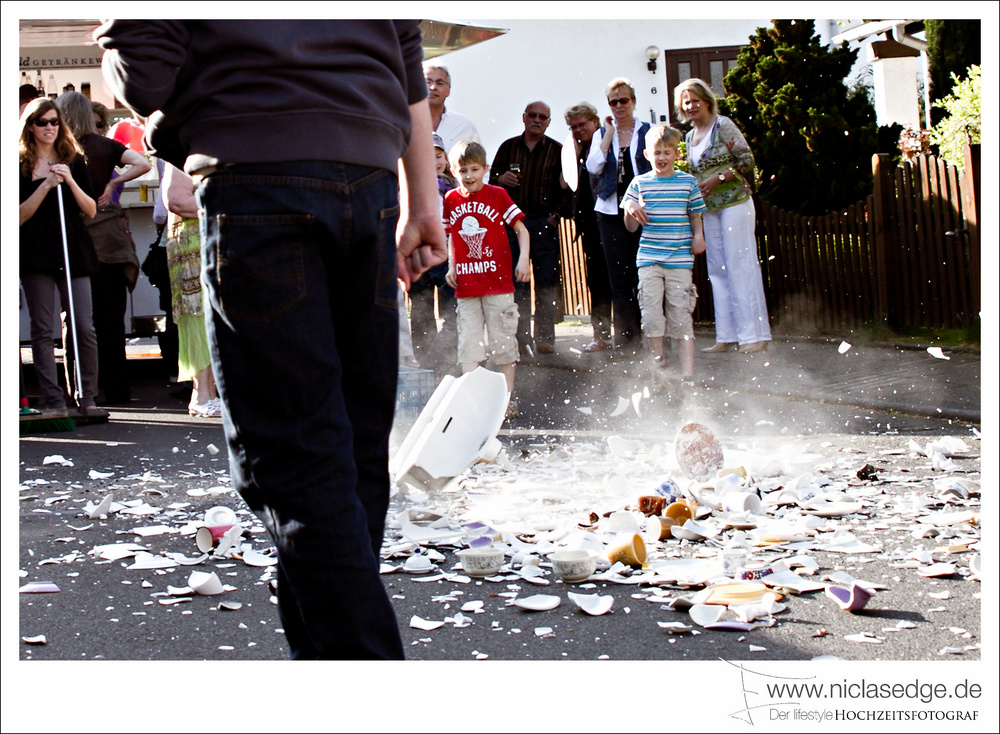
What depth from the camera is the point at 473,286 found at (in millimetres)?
6531

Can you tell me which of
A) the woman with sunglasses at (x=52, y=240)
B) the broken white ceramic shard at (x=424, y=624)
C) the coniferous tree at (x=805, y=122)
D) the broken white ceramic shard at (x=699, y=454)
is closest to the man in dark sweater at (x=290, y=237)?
the broken white ceramic shard at (x=424, y=624)

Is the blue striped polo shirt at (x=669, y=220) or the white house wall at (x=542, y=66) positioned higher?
the white house wall at (x=542, y=66)

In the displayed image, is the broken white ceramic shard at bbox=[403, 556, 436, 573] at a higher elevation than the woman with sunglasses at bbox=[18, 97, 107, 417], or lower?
lower

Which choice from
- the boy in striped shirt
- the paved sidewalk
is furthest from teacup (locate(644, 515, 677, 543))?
the boy in striped shirt

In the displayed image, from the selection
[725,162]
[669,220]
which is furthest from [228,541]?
[725,162]

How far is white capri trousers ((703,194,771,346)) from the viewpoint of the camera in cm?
782

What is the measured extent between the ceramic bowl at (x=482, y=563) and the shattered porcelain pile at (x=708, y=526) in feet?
0.12

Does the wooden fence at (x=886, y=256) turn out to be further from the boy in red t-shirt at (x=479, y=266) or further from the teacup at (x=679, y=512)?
the teacup at (x=679, y=512)

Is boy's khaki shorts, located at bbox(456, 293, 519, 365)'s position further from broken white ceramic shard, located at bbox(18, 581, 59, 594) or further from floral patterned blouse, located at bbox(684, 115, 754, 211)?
broken white ceramic shard, located at bbox(18, 581, 59, 594)

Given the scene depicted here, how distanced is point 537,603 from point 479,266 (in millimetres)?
3755

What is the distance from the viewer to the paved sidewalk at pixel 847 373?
19.8 feet

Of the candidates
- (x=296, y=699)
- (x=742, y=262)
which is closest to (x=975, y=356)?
(x=742, y=262)

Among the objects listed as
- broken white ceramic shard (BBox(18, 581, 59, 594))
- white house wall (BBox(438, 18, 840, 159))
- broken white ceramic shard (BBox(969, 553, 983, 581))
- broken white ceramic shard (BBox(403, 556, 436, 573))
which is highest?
white house wall (BBox(438, 18, 840, 159))

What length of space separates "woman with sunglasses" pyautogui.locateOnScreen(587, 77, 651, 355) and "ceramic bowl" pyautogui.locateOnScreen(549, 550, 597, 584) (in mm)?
4870
